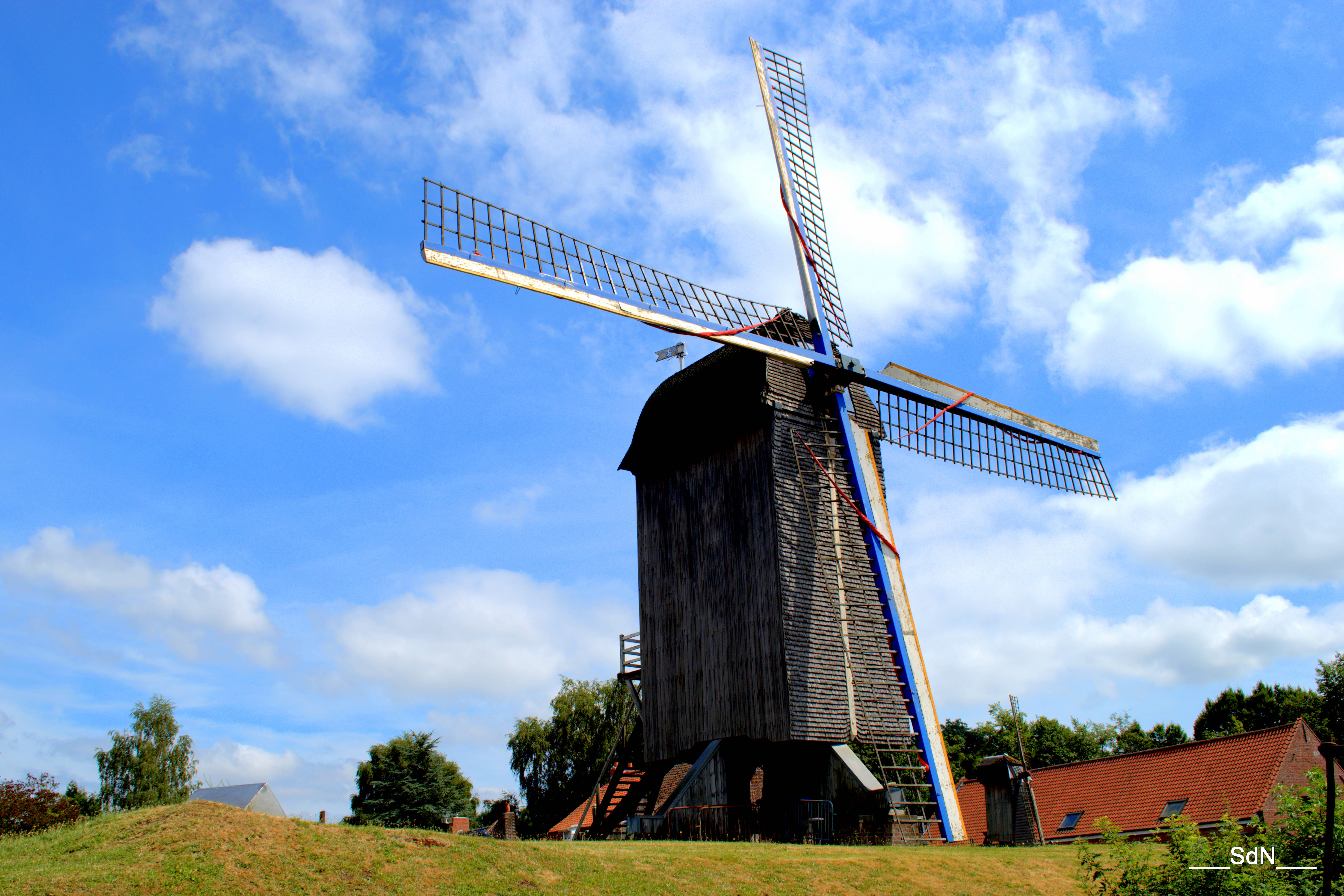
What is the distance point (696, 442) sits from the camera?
21.5m

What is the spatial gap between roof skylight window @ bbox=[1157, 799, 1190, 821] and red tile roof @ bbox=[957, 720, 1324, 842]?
0.08 meters

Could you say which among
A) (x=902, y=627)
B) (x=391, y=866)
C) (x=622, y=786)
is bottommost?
(x=391, y=866)

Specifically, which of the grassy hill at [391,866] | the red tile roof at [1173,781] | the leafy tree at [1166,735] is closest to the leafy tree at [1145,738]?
the leafy tree at [1166,735]

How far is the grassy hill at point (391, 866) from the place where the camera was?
395 inches

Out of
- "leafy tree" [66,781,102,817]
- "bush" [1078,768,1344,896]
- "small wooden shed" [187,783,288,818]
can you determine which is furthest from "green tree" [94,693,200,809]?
"bush" [1078,768,1344,896]

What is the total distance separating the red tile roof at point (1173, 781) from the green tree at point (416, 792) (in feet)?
56.6

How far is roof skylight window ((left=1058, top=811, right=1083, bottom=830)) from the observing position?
2686cm

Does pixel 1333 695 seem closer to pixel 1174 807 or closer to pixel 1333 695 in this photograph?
pixel 1333 695

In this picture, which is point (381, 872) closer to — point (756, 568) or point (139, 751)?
point (756, 568)

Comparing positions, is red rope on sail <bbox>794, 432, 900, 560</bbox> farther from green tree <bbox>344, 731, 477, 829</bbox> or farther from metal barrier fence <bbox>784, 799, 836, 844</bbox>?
green tree <bbox>344, 731, 477, 829</bbox>

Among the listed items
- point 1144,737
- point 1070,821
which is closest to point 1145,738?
point 1144,737

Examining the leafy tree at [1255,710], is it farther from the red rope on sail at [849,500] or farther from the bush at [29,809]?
the bush at [29,809]

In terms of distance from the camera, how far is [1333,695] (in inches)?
1606

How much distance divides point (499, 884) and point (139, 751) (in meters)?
33.4
